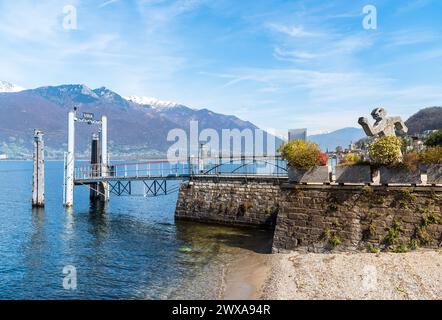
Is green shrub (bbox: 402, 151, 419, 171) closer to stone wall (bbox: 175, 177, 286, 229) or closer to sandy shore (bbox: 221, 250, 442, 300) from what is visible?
sandy shore (bbox: 221, 250, 442, 300)

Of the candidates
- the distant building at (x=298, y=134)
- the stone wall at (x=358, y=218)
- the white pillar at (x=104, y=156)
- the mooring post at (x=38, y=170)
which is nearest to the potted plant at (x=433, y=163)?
the stone wall at (x=358, y=218)

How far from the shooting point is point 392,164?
2028cm

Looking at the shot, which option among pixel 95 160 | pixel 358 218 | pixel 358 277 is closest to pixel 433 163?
pixel 358 218

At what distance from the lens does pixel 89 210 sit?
45.6 m

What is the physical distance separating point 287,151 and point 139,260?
11.2m

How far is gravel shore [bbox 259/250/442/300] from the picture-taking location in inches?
601

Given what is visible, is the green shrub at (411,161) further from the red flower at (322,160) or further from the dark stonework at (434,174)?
the red flower at (322,160)

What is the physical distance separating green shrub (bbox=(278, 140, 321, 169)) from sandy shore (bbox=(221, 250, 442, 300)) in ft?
16.7

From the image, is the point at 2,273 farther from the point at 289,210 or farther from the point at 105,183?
the point at 105,183

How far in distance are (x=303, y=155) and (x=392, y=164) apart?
469cm

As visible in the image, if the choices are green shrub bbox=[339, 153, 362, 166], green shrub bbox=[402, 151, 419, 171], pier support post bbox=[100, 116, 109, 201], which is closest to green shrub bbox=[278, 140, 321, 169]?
green shrub bbox=[339, 153, 362, 166]

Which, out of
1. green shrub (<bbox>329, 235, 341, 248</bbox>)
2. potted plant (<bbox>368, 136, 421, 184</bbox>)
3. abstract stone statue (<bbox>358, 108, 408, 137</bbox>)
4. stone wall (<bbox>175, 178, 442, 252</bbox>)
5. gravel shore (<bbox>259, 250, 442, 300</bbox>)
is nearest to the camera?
gravel shore (<bbox>259, 250, 442, 300</bbox>)
